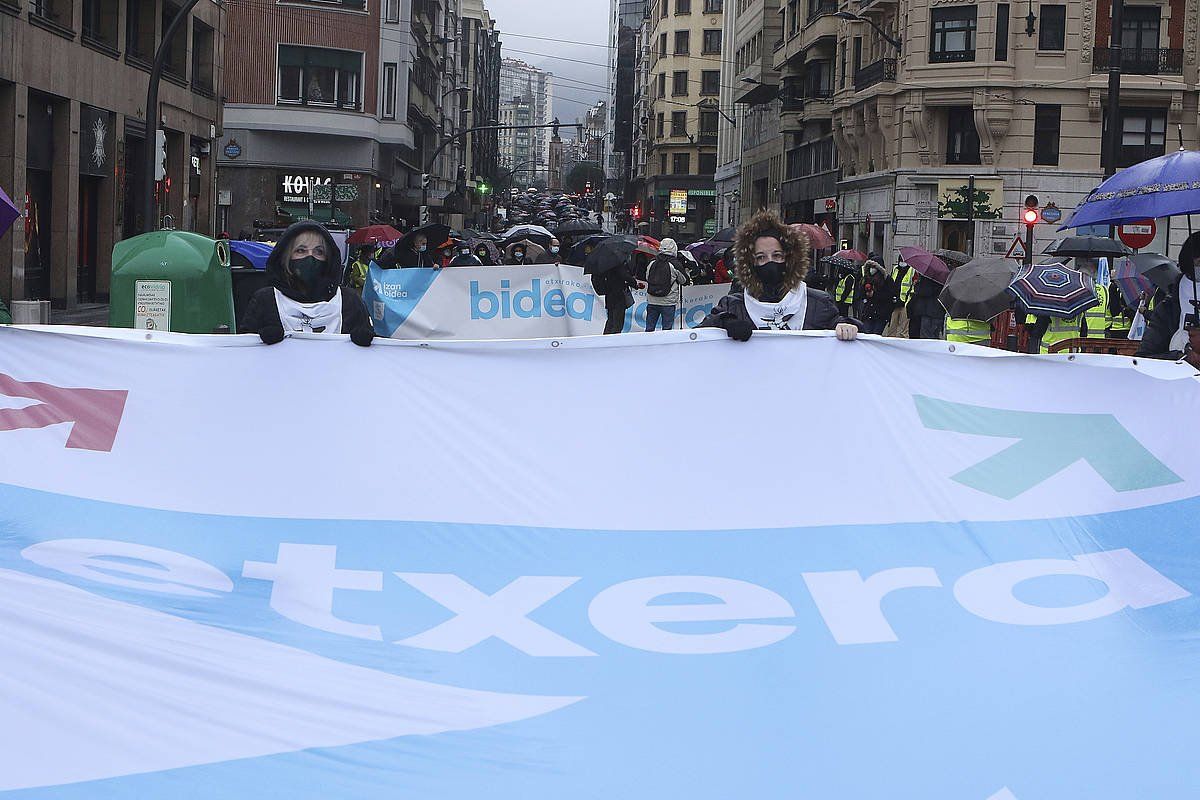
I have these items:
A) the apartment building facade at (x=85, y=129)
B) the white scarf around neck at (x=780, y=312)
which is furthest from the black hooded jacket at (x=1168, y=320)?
the apartment building facade at (x=85, y=129)

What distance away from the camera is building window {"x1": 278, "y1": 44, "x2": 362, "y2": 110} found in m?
52.8

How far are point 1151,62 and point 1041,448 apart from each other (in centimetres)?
4607

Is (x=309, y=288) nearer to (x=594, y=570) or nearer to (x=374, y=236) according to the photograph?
(x=594, y=570)

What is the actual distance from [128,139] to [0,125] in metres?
8.45

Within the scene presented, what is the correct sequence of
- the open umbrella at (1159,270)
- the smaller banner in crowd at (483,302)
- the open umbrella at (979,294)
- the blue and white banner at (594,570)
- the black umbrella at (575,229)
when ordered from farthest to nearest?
1. the black umbrella at (575,229)
2. the smaller banner in crowd at (483,302)
3. the open umbrella at (979,294)
4. the open umbrella at (1159,270)
5. the blue and white banner at (594,570)

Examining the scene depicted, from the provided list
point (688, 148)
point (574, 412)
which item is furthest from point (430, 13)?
point (574, 412)

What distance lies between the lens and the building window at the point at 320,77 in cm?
5284

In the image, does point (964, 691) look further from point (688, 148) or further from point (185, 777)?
point (688, 148)

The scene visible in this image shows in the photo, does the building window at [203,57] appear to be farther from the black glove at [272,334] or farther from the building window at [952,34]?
the black glove at [272,334]

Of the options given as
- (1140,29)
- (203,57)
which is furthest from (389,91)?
(1140,29)

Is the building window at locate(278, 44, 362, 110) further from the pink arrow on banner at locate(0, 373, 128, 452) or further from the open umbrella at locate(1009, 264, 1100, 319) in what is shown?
the pink arrow on banner at locate(0, 373, 128, 452)

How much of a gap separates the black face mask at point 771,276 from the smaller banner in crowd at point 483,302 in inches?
496

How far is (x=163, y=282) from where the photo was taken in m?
13.2

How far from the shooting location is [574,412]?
6.06m
